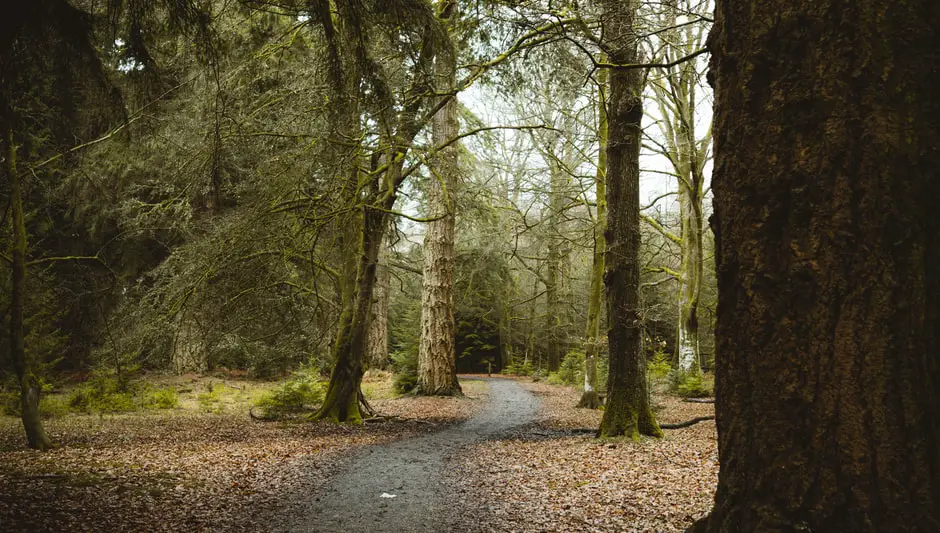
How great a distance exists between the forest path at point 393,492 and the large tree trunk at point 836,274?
2.93 metres

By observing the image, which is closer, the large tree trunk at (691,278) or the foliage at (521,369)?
the large tree trunk at (691,278)

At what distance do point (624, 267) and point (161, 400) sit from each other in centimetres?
1036

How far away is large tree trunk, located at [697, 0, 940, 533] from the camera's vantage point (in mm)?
1682

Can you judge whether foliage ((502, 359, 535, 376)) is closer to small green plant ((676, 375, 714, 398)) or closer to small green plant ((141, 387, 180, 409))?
small green plant ((676, 375, 714, 398))

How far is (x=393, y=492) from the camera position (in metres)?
5.21

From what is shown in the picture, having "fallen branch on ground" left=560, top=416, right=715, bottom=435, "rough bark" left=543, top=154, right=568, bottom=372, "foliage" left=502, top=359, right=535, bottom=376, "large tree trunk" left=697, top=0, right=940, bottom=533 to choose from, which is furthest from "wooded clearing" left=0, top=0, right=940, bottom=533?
"foliage" left=502, top=359, right=535, bottom=376

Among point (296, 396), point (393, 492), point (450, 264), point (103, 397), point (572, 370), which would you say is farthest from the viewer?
point (572, 370)

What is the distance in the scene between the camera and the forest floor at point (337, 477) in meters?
4.20

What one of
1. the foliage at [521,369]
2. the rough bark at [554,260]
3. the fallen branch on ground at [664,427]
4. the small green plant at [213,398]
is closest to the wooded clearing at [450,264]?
the small green plant at [213,398]

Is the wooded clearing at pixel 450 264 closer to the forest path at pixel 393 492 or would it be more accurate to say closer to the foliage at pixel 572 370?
the forest path at pixel 393 492

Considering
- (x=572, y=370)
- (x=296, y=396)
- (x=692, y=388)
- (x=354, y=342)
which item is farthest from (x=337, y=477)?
(x=572, y=370)

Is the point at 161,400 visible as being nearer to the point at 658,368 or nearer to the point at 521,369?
the point at 658,368

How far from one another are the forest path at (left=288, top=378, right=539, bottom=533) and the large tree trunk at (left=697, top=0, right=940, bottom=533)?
293 centimetres

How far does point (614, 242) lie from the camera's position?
7.83m
